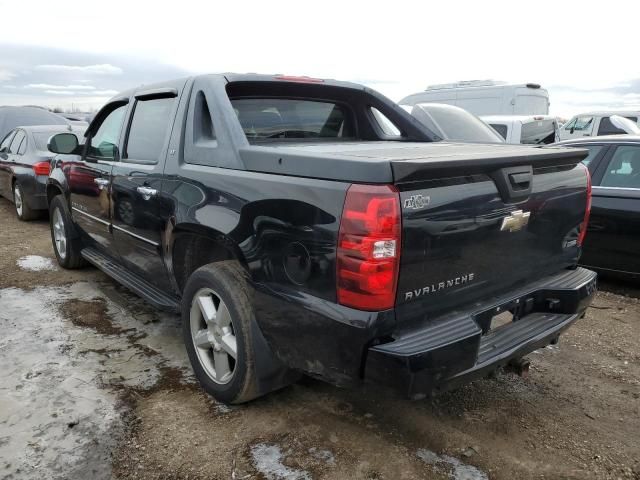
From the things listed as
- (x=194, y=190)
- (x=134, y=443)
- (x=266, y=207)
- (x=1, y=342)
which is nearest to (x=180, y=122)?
(x=194, y=190)

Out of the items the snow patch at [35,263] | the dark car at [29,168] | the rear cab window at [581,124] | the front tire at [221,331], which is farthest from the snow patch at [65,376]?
the rear cab window at [581,124]

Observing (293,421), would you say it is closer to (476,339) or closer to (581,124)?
(476,339)

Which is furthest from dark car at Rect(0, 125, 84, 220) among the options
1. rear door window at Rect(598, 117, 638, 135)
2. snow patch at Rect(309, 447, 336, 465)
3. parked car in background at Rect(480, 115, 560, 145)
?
rear door window at Rect(598, 117, 638, 135)

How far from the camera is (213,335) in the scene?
114 inches

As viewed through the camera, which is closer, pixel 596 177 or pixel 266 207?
pixel 266 207

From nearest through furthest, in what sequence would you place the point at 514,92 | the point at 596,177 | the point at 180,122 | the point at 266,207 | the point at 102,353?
the point at 266,207
the point at 180,122
the point at 102,353
the point at 596,177
the point at 514,92

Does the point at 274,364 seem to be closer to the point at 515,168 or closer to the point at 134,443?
the point at 134,443

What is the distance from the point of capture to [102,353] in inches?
141

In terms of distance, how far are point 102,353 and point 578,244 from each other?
3.13m

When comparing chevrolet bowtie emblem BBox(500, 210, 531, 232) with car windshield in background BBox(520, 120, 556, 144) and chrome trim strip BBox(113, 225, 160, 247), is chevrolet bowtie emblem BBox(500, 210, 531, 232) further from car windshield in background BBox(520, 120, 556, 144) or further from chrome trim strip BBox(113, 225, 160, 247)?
car windshield in background BBox(520, 120, 556, 144)

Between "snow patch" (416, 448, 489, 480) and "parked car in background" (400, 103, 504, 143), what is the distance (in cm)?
637

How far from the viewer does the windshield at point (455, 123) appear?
330 inches

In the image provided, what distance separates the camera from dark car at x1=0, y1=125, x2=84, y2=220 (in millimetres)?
7672

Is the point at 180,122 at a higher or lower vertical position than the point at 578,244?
higher
